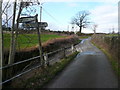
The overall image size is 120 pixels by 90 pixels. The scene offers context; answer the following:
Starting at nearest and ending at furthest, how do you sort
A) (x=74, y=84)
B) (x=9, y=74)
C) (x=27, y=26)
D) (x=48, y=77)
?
(x=74, y=84)
(x=48, y=77)
(x=9, y=74)
(x=27, y=26)

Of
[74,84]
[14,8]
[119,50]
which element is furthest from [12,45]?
[119,50]

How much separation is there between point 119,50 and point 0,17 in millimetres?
7135

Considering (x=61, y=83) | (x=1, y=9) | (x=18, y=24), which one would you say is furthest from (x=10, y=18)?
(x=61, y=83)

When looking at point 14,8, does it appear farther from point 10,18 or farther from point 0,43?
point 0,43

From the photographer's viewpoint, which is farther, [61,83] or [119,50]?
[119,50]

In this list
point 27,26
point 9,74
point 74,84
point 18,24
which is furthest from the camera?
point 27,26

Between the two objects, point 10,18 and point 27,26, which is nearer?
point 10,18

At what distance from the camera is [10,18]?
10648 mm

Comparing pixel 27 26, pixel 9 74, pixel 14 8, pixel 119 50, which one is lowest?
pixel 9 74

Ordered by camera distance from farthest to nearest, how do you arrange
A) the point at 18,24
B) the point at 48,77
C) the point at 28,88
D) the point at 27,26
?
the point at 27,26
the point at 18,24
the point at 48,77
the point at 28,88

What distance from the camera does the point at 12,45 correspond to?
10.5m

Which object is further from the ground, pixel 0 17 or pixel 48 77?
pixel 0 17

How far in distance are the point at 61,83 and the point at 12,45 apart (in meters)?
3.88

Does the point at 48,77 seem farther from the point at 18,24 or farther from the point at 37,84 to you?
the point at 18,24
